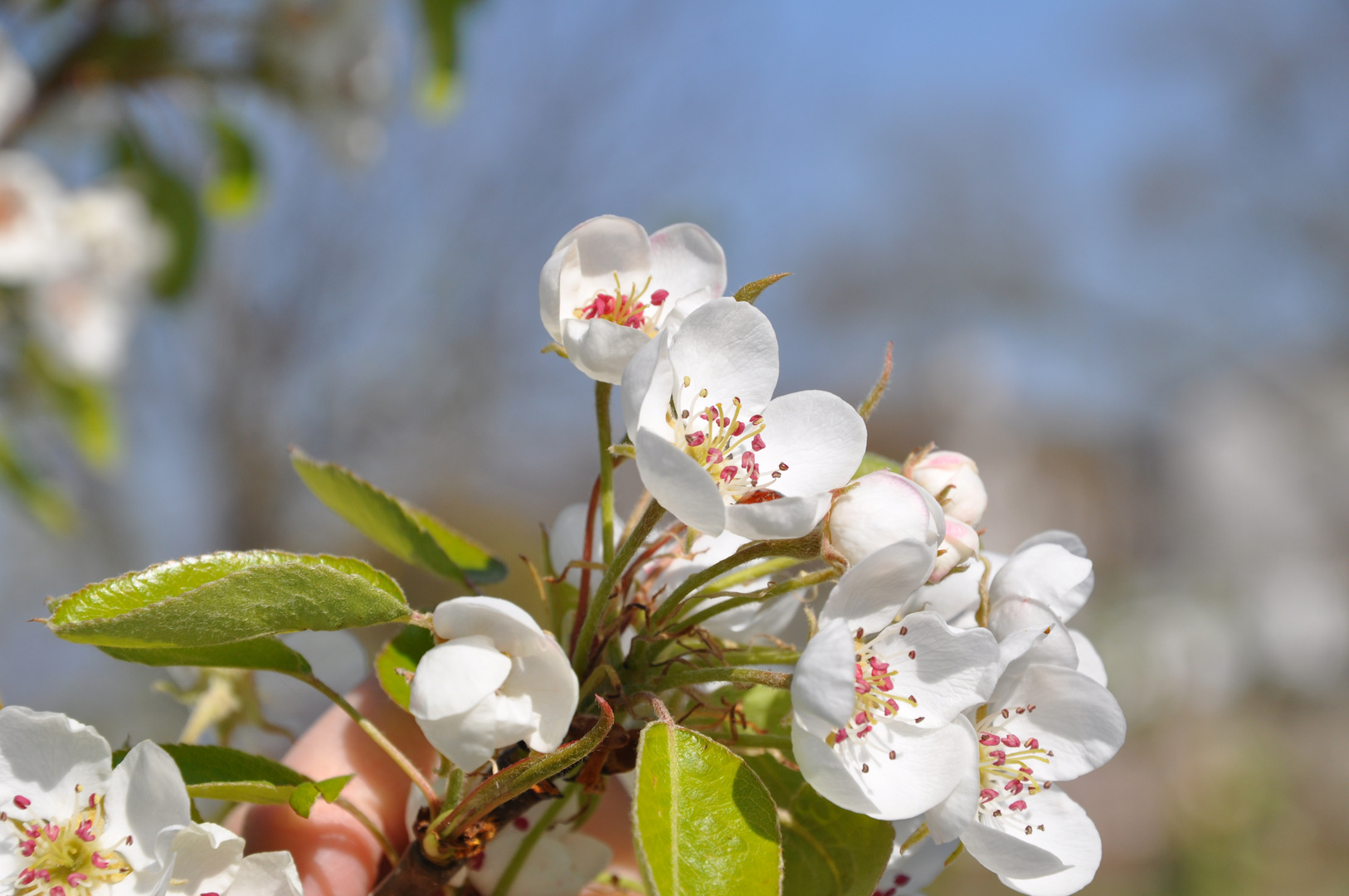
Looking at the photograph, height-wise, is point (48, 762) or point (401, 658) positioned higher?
point (401, 658)

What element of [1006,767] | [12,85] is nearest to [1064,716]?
[1006,767]

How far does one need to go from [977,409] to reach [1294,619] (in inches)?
122

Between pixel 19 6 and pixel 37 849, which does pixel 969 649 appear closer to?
pixel 37 849

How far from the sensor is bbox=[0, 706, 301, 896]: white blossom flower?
1.47 ft

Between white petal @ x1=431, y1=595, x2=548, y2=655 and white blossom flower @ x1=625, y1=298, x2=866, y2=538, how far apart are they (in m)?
0.09

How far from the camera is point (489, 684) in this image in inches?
16.9

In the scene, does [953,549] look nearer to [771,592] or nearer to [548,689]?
[771,592]

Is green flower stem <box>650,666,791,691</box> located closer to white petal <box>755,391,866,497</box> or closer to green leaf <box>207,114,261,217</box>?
white petal <box>755,391,866,497</box>

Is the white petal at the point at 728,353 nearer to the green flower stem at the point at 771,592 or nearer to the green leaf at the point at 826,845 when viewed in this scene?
the green flower stem at the point at 771,592

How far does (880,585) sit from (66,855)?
42 cm

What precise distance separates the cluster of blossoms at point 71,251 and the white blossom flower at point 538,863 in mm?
1820

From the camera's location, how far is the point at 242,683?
0.71 m

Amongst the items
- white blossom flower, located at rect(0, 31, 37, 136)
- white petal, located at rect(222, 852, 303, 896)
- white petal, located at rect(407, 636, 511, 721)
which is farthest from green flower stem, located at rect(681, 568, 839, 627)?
white blossom flower, located at rect(0, 31, 37, 136)

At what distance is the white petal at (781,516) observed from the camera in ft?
1.40
